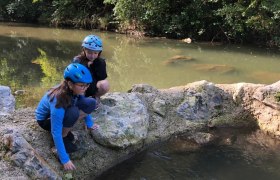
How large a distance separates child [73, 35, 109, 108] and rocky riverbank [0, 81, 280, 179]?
32 centimetres

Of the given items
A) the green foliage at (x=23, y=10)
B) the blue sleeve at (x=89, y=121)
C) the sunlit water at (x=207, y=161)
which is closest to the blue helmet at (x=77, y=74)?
the blue sleeve at (x=89, y=121)

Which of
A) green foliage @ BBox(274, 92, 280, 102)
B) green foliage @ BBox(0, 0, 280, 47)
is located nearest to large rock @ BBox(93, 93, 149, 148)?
green foliage @ BBox(274, 92, 280, 102)

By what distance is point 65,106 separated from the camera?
3.59 m

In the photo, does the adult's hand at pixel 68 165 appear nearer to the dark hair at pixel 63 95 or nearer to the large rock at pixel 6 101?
the dark hair at pixel 63 95

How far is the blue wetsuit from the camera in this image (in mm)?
3584

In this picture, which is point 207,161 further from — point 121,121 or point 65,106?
point 65,106

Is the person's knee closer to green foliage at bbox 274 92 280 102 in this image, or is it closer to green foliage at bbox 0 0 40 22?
green foliage at bbox 274 92 280 102

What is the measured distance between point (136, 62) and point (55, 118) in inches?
288

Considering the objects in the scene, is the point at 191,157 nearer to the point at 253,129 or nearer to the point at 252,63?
the point at 253,129

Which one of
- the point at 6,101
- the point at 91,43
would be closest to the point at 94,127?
the point at 91,43

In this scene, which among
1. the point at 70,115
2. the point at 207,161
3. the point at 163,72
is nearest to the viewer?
the point at 70,115

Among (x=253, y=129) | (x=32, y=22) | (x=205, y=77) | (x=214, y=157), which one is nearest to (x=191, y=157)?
(x=214, y=157)

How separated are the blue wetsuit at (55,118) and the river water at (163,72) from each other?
0.77m

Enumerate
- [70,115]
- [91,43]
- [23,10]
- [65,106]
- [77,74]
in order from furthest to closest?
[23,10] → [91,43] → [70,115] → [65,106] → [77,74]
